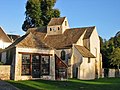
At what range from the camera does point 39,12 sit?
84.3 metres

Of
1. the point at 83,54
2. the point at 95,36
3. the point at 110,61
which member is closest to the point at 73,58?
the point at 83,54

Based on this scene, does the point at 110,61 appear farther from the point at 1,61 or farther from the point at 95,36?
the point at 1,61

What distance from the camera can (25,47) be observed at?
142 ft

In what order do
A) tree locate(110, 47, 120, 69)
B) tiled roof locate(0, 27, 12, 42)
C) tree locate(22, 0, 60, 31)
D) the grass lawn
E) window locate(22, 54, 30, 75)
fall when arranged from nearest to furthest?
the grass lawn < window locate(22, 54, 30, 75) < tiled roof locate(0, 27, 12, 42) < tree locate(110, 47, 120, 69) < tree locate(22, 0, 60, 31)

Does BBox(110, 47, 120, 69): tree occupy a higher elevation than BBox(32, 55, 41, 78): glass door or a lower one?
higher

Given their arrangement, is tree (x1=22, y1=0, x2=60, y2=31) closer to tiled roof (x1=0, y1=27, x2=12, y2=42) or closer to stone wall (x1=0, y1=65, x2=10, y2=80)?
tiled roof (x1=0, y1=27, x2=12, y2=42)

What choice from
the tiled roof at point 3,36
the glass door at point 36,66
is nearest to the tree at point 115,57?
the tiled roof at point 3,36

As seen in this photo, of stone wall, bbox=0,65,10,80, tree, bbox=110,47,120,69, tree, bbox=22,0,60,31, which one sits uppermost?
tree, bbox=22,0,60,31

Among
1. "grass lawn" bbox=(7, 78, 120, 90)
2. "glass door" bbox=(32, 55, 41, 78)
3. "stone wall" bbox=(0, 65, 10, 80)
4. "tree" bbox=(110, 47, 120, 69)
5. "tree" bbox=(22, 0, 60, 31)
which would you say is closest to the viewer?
"grass lawn" bbox=(7, 78, 120, 90)

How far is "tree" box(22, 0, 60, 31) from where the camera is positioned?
277 ft

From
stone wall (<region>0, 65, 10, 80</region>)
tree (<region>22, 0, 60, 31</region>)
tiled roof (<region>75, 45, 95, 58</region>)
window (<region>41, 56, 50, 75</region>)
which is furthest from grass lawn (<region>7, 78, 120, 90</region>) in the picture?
tree (<region>22, 0, 60, 31</region>)

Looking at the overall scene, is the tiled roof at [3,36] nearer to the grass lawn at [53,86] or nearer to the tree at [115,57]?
the tree at [115,57]

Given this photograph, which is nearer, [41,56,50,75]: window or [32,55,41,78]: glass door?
[32,55,41,78]: glass door

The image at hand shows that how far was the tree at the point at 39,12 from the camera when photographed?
277ft
